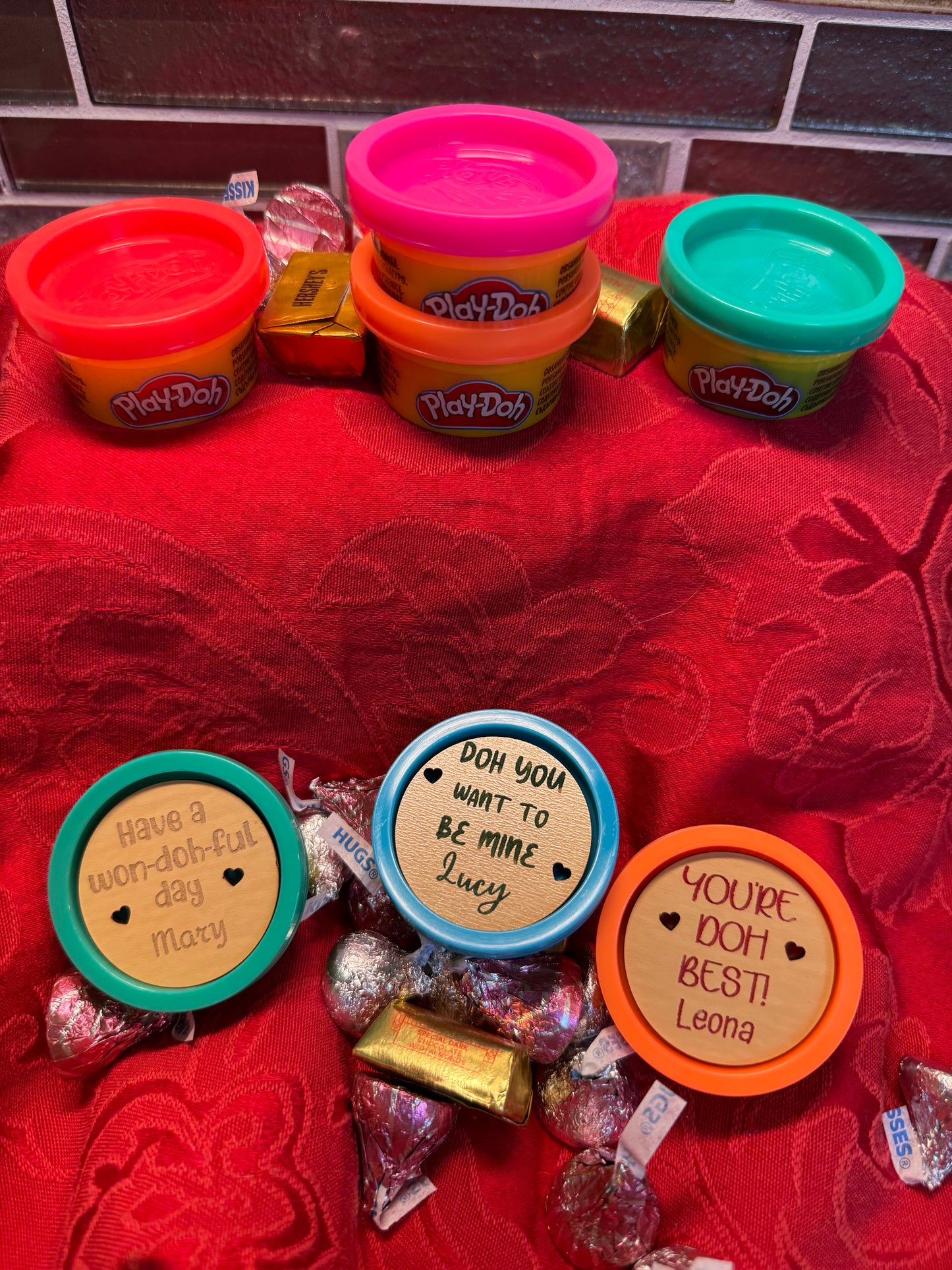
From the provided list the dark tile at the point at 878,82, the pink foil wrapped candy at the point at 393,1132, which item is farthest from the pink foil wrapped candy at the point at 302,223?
the pink foil wrapped candy at the point at 393,1132

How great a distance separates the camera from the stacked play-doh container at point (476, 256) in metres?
0.63

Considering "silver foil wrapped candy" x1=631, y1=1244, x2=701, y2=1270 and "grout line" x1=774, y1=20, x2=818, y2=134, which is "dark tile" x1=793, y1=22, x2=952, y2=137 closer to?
"grout line" x1=774, y1=20, x2=818, y2=134

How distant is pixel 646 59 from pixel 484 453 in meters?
0.58

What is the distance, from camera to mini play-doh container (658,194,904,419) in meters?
0.72

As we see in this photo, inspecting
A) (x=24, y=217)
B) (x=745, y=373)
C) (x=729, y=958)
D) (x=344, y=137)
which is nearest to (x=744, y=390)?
(x=745, y=373)

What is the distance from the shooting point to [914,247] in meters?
1.16

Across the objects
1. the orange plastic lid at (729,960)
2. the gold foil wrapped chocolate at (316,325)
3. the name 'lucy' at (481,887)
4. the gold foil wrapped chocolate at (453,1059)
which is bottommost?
the gold foil wrapped chocolate at (453,1059)

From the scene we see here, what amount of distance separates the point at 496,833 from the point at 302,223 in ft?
2.15

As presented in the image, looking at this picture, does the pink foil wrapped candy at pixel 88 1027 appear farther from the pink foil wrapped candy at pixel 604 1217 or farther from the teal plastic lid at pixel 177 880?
the pink foil wrapped candy at pixel 604 1217

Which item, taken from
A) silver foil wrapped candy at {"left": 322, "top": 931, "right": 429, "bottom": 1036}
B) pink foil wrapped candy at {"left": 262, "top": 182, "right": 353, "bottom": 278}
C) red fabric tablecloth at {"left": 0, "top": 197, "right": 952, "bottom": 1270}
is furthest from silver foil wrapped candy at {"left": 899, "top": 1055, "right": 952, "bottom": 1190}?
pink foil wrapped candy at {"left": 262, "top": 182, "right": 353, "bottom": 278}

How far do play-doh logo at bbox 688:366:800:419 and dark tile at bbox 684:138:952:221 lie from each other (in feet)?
1.53

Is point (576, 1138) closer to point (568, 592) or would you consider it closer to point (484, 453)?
point (568, 592)

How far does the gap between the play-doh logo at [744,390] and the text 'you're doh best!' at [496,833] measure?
35 cm

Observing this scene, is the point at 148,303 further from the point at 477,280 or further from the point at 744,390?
the point at 744,390
